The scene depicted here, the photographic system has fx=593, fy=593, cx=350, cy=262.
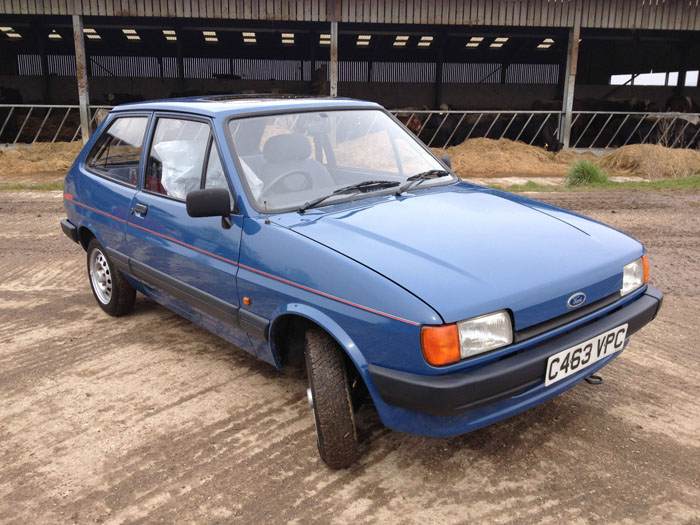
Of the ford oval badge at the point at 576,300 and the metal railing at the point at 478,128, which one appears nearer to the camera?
the ford oval badge at the point at 576,300

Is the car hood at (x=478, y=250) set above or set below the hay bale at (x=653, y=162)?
above

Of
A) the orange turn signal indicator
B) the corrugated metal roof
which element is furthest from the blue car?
the corrugated metal roof

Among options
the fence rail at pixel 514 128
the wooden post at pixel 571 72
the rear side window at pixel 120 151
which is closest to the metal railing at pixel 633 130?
the fence rail at pixel 514 128

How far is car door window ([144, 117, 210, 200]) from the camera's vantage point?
3.52 meters

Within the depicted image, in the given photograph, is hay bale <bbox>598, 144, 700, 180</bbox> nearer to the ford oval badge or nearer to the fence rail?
the fence rail

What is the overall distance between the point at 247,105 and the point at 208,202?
883mm

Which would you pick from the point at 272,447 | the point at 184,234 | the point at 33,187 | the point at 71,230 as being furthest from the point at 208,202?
the point at 33,187

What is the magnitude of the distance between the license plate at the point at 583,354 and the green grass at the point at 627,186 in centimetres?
850

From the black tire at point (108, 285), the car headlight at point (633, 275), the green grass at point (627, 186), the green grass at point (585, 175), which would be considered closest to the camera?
the car headlight at point (633, 275)

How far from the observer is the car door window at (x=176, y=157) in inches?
139

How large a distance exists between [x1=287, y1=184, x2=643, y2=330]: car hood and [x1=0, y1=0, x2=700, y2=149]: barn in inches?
529

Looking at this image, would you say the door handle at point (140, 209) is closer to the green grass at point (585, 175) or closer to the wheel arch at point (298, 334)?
the wheel arch at point (298, 334)

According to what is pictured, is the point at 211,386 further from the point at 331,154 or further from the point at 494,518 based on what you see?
the point at 494,518

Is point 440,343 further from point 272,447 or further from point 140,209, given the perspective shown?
point 140,209
